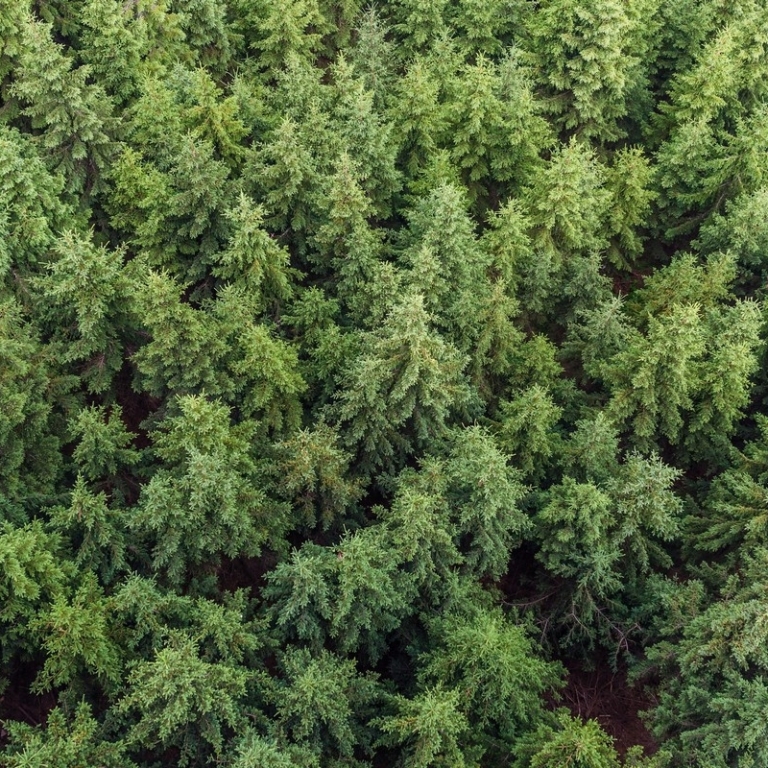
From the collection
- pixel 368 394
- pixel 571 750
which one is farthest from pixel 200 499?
pixel 571 750

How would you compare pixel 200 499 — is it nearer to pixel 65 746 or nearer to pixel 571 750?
pixel 65 746

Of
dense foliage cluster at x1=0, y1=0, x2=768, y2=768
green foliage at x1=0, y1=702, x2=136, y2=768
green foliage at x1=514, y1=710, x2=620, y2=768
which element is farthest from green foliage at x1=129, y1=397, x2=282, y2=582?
green foliage at x1=514, y1=710, x2=620, y2=768

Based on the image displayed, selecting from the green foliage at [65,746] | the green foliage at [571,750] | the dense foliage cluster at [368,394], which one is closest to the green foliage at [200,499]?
the dense foliage cluster at [368,394]

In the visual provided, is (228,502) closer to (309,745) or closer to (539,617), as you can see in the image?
(309,745)

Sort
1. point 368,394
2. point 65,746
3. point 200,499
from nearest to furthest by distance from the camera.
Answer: point 65,746
point 200,499
point 368,394

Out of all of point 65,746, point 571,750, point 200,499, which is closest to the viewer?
point 65,746

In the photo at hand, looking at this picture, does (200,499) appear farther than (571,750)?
Yes

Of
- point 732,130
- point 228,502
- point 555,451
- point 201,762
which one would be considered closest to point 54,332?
point 228,502

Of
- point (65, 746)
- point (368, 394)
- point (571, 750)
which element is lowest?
point (65, 746)

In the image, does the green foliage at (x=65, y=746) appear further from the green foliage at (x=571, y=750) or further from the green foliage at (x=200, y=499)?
the green foliage at (x=571, y=750)

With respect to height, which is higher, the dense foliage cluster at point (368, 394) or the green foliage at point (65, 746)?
the dense foliage cluster at point (368, 394)
